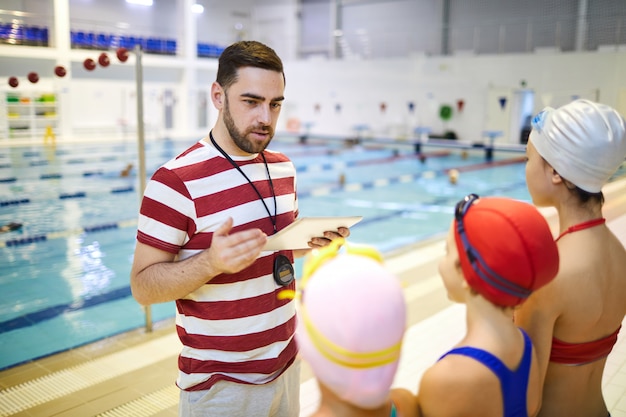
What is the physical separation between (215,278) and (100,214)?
21.0ft

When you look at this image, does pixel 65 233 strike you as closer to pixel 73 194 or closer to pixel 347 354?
pixel 73 194

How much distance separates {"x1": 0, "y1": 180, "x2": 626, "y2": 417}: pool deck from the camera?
2545 millimetres

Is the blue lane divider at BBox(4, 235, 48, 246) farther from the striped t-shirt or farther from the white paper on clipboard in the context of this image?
the white paper on clipboard

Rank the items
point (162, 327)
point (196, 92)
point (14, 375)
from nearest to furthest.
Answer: point (14, 375), point (162, 327), point (196, 92)

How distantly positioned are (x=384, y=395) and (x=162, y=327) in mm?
2962

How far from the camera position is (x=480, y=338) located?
1004 mm

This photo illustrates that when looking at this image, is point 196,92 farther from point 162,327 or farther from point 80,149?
point 162,327

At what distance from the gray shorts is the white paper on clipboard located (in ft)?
1.29

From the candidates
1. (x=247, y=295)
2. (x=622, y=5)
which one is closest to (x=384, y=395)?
(x=247, y=295)

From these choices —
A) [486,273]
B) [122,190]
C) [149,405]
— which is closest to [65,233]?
[122,190]

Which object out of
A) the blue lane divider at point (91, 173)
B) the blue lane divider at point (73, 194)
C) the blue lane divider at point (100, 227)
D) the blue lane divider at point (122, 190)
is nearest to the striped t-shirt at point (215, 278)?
the blue lane divider at point (73, 194)

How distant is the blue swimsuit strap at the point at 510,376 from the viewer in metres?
0.98

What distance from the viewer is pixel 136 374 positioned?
2895 mm

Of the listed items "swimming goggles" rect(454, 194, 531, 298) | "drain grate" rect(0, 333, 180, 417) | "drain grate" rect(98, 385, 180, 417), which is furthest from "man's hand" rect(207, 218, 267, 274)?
"drain grate" rect(0, 333, 180, 417)
